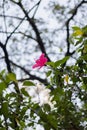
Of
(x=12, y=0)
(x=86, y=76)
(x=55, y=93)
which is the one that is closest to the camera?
(x=55, y=93)

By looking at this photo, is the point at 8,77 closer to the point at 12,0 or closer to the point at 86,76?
the point at 86,76

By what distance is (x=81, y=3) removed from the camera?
806cm

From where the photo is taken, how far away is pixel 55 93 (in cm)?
167

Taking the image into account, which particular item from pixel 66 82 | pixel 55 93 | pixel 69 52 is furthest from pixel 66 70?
pixel 69 52

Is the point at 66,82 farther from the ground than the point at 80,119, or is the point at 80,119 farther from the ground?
the point at 66,82

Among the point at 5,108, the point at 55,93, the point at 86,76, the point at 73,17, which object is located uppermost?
the point at 73,17

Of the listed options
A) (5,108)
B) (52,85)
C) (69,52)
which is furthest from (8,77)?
(69,52)

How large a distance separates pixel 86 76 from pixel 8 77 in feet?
1.69

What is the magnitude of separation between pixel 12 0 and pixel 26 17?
54 cm

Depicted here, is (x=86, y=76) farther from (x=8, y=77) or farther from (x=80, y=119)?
(x=8, y=77)

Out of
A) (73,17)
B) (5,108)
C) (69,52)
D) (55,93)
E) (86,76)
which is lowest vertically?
(5,108)

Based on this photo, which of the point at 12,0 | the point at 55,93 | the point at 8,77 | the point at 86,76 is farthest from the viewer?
the point at 12,0

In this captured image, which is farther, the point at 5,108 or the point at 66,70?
the point at 66,70

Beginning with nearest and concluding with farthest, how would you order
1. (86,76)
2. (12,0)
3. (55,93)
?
(55,93), (86,76), (12,0)
